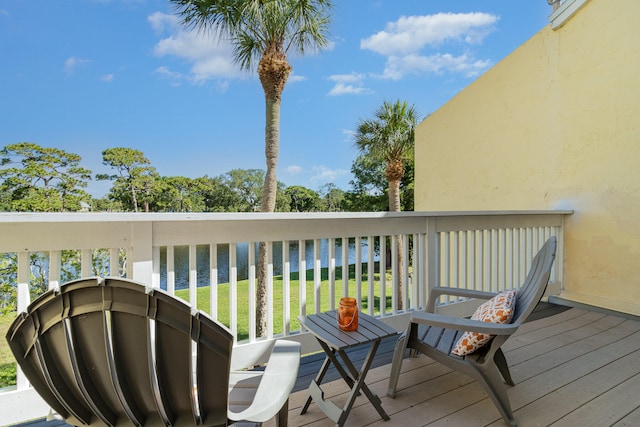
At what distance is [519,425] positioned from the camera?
6.47 ft

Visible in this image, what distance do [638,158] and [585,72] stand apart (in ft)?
3.99

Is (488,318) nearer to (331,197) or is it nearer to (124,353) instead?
(124,353)

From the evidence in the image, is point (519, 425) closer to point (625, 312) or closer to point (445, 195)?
point (625, 312)

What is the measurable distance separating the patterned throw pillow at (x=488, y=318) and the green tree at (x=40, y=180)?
50.4ft

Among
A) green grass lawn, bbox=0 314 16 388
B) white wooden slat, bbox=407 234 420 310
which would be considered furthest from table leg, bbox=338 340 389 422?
green grass lawn, bbox=0 314 16 388

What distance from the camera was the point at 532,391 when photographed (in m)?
2.32

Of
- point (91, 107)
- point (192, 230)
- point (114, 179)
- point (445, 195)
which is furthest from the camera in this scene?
point (91, 107)

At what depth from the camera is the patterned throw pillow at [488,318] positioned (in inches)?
80.7

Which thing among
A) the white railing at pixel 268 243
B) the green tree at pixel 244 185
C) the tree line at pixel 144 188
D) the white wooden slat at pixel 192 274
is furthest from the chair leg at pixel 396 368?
the green tree at pixel 244 185

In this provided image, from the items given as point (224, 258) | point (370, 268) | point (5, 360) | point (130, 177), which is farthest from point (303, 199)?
point (370, 268)

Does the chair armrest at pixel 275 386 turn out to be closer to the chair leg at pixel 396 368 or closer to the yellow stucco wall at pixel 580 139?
the chair leg at pixel 396 368

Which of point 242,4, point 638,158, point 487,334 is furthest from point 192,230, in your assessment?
point 242,4

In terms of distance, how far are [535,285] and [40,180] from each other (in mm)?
19131

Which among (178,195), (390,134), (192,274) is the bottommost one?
(192,274)
